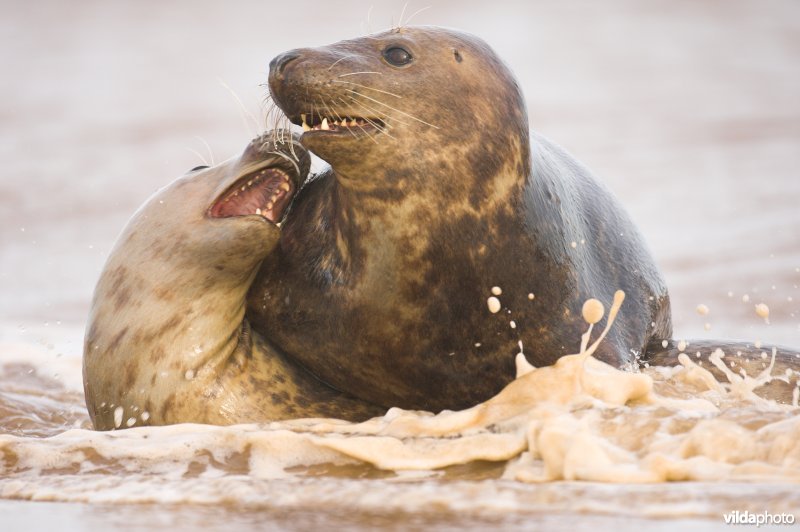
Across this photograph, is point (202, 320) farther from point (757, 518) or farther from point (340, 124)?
point (757, 518)

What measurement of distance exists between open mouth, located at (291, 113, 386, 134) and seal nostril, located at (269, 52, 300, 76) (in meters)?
0.17

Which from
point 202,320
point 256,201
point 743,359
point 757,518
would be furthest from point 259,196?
point 757,518

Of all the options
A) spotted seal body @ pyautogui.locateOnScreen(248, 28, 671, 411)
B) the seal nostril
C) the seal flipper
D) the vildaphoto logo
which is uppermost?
the seal nostril

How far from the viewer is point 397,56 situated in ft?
15.1

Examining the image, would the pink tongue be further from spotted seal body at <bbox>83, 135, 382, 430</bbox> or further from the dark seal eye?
the dark seal eye

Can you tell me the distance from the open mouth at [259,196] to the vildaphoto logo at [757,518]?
2.34 meters

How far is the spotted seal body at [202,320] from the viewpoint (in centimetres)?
487

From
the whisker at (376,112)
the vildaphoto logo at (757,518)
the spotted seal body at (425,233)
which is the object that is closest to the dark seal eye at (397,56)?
the spotted seal body at (425,233)

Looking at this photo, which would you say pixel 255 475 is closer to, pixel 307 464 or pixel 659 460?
pixel 307 464

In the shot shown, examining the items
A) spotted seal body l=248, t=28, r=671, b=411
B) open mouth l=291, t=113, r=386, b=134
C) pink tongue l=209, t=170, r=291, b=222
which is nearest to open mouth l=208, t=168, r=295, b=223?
pink tongue l=209, t=170, r=291, b=222

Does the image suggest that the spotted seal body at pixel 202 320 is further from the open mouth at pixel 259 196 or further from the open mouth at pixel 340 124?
the open mouth at pixel 340 124

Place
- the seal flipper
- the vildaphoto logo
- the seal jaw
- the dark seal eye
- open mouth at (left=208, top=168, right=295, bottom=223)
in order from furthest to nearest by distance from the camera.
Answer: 1. the seal flipper
2. open mouth at (left=208, top=168, right=295, bottom=223)
3. the dark seal eye
4. the seal jaw
5. the vildaphoto logo

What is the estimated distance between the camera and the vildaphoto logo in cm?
311

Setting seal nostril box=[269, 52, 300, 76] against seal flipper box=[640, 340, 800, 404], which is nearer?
seal nostril box=[269, 52, 300, 76]
